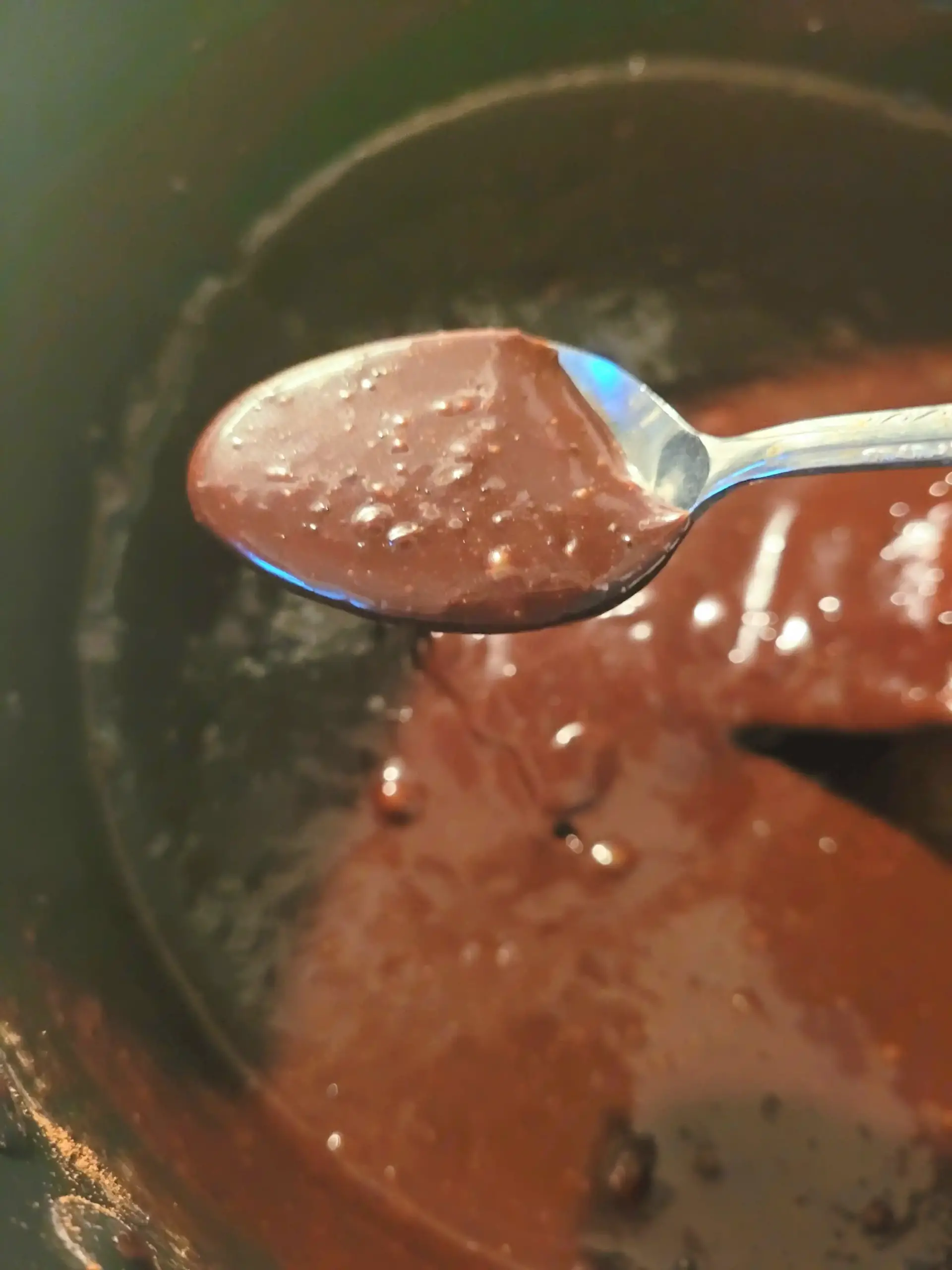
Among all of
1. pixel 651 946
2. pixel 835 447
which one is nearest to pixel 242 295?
pixel 835 447

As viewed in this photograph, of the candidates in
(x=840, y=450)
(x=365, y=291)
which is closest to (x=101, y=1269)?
(x=840, y=450)

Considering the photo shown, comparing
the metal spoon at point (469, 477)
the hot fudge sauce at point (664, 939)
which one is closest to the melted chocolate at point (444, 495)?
the metal spoon at point (469, 477)

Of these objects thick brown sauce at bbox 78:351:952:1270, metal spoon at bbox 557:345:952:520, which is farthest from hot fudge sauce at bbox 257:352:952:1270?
metal spoon at bbox 557:345:952:520

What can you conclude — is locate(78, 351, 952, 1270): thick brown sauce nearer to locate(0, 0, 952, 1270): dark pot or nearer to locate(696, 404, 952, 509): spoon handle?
locate(0, 0, 952, 1270): dark pot

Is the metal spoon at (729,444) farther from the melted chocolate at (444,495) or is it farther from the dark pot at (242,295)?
the dark pot at (242,295)

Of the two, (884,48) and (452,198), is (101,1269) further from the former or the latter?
(884,48)

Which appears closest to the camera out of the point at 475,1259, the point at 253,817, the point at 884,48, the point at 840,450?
the point at 840,450

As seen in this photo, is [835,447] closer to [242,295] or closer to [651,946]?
[651,946]
